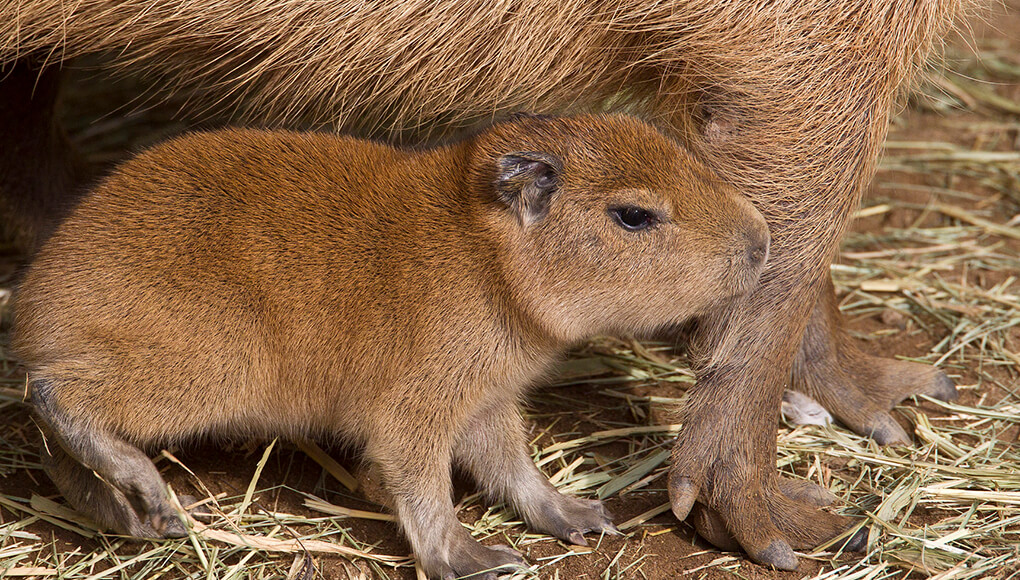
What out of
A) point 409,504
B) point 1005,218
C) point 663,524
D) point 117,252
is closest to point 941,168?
point 1005,218

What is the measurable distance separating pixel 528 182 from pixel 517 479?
103 cm

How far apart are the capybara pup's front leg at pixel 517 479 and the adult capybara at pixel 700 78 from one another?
0.34 meters

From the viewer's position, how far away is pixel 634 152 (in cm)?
299

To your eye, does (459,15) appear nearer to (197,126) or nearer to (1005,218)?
(197,126)

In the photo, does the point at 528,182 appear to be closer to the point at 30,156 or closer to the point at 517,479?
the point at 517,479

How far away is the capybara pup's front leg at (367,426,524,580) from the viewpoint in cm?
305

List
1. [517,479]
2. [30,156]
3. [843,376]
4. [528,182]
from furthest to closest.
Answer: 1. [30,156]
2. [843,376]
3. [517,479]
4. [528,182]

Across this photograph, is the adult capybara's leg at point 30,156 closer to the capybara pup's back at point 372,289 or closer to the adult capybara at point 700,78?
the adult capybara at point 700,78

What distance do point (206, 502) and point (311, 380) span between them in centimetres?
60

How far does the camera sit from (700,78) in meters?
3.10

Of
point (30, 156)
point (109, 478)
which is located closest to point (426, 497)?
point (109, 478)

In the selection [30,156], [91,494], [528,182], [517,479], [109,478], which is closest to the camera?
[528,182]

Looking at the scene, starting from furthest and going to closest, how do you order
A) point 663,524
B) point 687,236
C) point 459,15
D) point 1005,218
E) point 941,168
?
1. point 941,168
2. point 1005,218
3. point 663,524
4. point 459,15
5. point 687,236

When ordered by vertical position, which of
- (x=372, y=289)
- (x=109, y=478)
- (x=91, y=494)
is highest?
(x=372, y=289)
